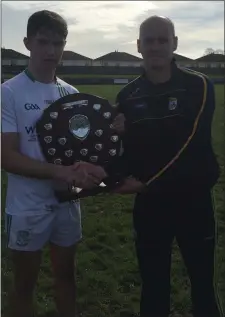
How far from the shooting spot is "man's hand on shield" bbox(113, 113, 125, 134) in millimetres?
2312

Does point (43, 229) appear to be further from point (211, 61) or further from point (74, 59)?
point (211, 61)

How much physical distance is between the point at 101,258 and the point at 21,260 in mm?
914

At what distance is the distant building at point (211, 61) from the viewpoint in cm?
245

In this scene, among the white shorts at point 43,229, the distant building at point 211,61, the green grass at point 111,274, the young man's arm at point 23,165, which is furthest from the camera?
the green grass at point 111,274

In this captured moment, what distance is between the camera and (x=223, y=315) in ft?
8.41

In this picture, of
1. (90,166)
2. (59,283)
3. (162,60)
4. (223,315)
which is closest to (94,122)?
(90,166)

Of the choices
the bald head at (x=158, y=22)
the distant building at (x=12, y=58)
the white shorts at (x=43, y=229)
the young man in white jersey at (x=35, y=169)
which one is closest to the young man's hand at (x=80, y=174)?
the young man in white jersey at (x=35, y=169)

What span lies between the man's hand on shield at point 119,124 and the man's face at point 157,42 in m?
0.24

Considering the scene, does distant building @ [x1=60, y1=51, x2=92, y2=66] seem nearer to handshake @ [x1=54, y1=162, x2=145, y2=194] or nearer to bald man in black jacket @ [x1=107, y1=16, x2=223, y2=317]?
bald man in black jacket @ [x1=107, y1=16, x2=223, y2=317]

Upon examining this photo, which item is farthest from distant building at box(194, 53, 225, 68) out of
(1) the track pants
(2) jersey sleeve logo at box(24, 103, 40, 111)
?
(2) jersey sleeve logo at box(24, 103, 40, 111)

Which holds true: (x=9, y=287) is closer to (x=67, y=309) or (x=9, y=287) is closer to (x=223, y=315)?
(x=67, y=309)

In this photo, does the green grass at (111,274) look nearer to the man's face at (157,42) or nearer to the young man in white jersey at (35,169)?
the young man in white jersey at (35,169)

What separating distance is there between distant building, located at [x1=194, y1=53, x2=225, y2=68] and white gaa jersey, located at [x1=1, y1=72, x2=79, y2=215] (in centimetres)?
54

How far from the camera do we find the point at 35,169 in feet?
7.43
